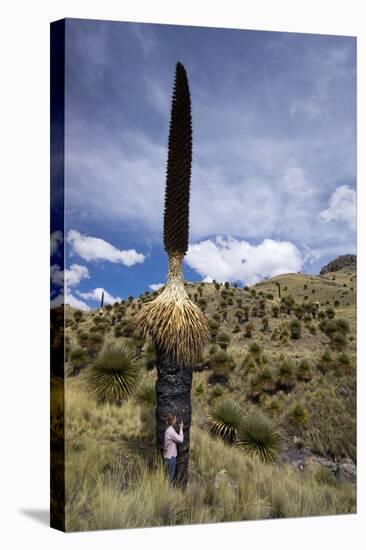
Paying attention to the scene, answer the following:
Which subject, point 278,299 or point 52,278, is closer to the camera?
point 52,278

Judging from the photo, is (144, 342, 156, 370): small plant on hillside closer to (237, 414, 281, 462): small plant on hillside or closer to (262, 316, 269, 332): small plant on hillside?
(237, 414, 281, 462): small plant on hillside

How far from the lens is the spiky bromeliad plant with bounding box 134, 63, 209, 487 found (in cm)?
1278

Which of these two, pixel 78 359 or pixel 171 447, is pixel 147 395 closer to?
pixel 171 447

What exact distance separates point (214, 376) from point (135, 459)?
260 centimetres

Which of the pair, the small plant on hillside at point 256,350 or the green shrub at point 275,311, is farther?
the green shrub at point 275,311

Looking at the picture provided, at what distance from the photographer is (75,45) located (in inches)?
480

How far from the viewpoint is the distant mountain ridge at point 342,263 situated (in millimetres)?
14742

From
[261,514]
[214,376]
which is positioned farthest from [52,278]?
[261,514]

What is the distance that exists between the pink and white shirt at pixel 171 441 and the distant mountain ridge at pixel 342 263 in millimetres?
3864

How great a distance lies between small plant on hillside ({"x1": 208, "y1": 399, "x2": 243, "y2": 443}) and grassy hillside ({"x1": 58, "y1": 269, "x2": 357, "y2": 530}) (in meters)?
0.09

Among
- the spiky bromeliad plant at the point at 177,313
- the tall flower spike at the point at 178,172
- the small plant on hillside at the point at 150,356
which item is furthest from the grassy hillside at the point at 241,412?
the tall flower spike at the point at 178,172

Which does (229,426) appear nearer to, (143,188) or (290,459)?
(290,459)

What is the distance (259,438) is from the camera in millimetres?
13914

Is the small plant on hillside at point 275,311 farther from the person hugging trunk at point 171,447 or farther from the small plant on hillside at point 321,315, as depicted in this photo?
the person hugging trunk at point 171,447
